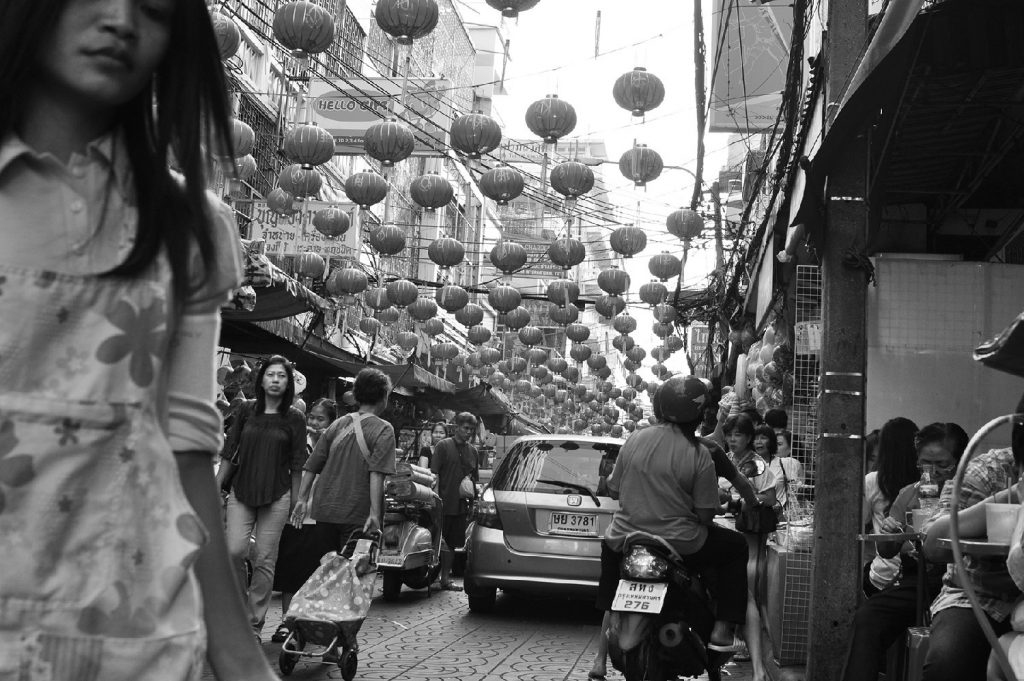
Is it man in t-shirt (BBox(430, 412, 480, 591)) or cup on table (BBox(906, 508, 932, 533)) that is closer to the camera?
cup on table (BBox(906, 508, 932, 533))

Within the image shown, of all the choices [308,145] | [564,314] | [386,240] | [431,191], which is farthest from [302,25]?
[564,314]

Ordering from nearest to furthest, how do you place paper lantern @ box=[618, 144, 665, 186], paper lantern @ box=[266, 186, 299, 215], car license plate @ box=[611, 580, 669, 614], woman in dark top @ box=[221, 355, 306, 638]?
car license plate @ box=[611, 580, 669, 614]
woman in dark top @ box=[221, 355, 306, 638]
paper lantern @ box=[618, 144, 665, 186]
paper lantern @ box=[266, 186, 299, 215]

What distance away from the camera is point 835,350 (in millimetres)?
6598

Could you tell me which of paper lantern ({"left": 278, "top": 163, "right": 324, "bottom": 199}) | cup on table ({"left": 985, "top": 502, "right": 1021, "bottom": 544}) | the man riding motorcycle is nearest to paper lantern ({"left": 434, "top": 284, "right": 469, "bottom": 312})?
paper lantern ({"left": 278, "top": 163, "right": 324, "bottom": 199})

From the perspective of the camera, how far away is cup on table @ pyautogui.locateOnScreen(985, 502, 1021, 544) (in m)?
3.74

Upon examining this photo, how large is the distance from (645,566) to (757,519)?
1864 mm

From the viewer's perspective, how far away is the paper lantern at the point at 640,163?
14.3m

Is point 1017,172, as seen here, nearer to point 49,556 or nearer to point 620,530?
point 620,530

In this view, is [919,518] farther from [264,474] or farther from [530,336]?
[530,336]

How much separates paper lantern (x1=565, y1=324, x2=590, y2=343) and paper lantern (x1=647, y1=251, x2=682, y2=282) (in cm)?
628

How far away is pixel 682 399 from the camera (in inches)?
258

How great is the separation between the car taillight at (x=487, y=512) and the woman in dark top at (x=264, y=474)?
2.78m

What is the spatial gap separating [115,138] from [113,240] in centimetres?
14

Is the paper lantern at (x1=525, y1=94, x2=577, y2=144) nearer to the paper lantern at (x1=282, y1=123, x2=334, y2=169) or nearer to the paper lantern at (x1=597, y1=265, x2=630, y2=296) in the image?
the paper lantern at (x1=282, y1=123, x2=334, y2=169)
